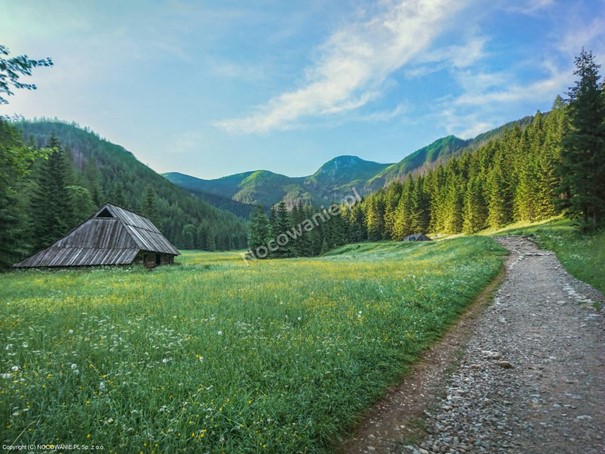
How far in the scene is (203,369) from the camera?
228 inches

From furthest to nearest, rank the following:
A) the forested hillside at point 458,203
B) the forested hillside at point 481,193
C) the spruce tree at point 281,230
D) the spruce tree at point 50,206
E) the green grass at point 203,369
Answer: the spruce tree at point 281,230 < the forested hillside at point 458,203 < the forested hillside at point 481,193 < the spruce tree at point 50,206 < the green grass at point 203,369

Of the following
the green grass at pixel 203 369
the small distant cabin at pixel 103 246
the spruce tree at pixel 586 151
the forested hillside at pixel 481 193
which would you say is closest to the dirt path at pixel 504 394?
the green grass at pixel 203 369

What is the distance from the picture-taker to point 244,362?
6.06 meters

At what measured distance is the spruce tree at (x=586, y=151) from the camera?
28719 millimetres

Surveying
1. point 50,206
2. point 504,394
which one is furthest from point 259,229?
point 504,394

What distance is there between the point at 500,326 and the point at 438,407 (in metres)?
6.11

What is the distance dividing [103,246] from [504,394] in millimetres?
A: 36133

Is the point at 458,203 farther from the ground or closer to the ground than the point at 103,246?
farther from the ground

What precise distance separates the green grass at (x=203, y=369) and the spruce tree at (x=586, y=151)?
92.6ft

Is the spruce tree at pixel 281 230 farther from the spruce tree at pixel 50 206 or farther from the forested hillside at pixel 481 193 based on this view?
the forested hillside at pixel 481 193

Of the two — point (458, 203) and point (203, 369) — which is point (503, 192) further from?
point (203, 369)

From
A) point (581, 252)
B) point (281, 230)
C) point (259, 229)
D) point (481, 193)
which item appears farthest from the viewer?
point (481, 193)

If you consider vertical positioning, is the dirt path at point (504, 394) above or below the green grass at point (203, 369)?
below

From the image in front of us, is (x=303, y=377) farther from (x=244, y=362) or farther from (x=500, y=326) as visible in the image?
(x=500, y=326)
